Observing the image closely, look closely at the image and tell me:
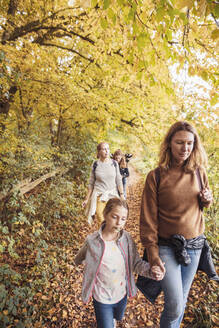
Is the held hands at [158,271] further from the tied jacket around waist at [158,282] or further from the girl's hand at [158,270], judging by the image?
the tied jacket around waist at [158,282]

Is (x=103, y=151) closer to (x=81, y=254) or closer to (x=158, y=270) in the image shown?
(x=81, y=254)

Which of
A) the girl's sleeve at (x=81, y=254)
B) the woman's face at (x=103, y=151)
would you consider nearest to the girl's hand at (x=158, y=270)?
the girl's sleeve at (x=81, y=254)

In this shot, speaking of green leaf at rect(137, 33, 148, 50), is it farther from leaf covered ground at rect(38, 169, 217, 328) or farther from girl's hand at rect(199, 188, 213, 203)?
leaf covered ground at rect(38, 169, 217, 328)

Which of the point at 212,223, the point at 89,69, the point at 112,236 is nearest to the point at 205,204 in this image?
the point at 112,236

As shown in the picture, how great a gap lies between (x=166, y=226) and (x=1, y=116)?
17.8ft

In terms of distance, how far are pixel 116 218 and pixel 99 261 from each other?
0.45m

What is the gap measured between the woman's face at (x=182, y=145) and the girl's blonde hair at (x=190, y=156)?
0.06 meters

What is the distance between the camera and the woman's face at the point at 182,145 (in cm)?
197

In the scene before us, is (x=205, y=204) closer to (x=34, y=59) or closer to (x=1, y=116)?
(x=34, y=59)

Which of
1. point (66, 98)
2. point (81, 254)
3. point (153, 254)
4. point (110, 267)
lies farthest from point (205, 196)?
point (66, 98)

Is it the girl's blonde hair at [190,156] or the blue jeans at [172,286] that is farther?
the girl's blonde hair at [190,156]

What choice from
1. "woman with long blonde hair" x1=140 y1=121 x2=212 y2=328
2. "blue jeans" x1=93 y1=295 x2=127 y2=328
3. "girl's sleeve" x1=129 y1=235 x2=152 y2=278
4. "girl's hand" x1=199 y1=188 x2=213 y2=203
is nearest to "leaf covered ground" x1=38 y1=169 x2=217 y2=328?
"blue jeans" x1=93 y1=295 x2=127 y2=328

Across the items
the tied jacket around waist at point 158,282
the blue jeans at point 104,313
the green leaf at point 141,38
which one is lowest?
the blue jeans at point 104,313

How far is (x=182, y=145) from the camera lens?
6.48 feet
